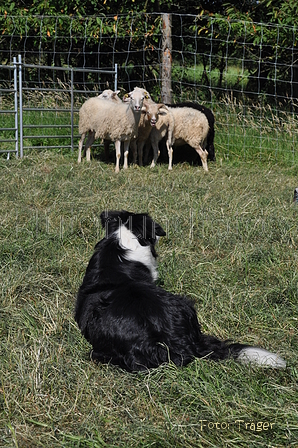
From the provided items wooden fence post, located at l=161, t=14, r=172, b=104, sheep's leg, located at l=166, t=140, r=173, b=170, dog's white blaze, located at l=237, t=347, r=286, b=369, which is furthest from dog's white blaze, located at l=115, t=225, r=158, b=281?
wooden fence post, located at l=161, t=14, r=172, b=104

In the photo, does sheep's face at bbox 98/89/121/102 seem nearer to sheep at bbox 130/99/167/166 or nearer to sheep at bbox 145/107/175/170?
sheep at bbox 130/99/167/166

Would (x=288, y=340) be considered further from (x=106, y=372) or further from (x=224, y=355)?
(x=106, y=372)

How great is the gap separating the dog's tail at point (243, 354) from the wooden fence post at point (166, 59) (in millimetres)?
7647

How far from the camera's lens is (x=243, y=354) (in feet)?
9.46

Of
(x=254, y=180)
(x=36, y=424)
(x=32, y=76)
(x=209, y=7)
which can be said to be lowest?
(x=36, y=424)

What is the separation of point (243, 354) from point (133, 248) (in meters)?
1.02

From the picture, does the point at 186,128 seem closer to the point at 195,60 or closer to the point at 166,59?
the point at 195,60

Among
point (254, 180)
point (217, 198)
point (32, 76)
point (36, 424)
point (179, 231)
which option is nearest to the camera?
point (36, 424)

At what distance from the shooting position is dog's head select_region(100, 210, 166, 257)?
3.49 meters

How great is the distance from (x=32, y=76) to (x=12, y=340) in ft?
42.0

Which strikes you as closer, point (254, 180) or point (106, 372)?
point (106, 372)

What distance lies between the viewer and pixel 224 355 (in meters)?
2.93

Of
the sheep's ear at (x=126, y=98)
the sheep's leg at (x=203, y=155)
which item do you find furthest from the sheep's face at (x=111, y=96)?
the sheep's leg at (x=203, y=155)

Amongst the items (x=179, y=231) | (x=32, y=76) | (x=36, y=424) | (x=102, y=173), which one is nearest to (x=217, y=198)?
(x=179, y=231)
